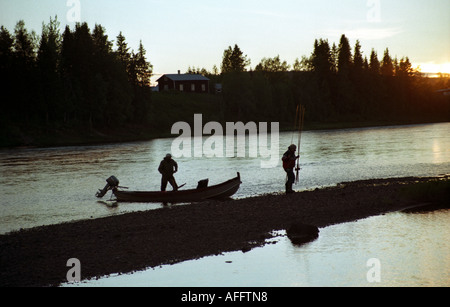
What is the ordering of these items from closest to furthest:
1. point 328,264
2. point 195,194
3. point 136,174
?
1. point 328,264
2. point 195,194
3. point 136,174

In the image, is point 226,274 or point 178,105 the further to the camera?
point 178,105

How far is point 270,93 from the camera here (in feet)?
397

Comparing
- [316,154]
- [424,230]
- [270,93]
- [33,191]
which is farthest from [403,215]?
[270,93]

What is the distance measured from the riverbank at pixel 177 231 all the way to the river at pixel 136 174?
4412mm

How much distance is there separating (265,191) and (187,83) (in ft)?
384

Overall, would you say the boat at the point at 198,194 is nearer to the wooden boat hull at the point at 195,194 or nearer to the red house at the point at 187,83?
the wooden boat hull at the point at 195,194

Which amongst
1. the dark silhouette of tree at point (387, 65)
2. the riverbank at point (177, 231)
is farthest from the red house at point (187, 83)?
the riverbank at point (177, 231)

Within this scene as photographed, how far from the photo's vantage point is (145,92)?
10138 cm

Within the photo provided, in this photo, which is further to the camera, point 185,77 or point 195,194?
point 185,77

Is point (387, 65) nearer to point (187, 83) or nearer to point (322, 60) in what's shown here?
point (322, 60)

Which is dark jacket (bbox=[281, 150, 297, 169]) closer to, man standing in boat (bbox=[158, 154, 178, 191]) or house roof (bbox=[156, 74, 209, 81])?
man standing in boat (bbox=[158, 154, 178, 191])

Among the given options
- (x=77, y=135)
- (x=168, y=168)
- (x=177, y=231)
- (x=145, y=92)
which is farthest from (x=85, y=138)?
(x=177, y=231)
